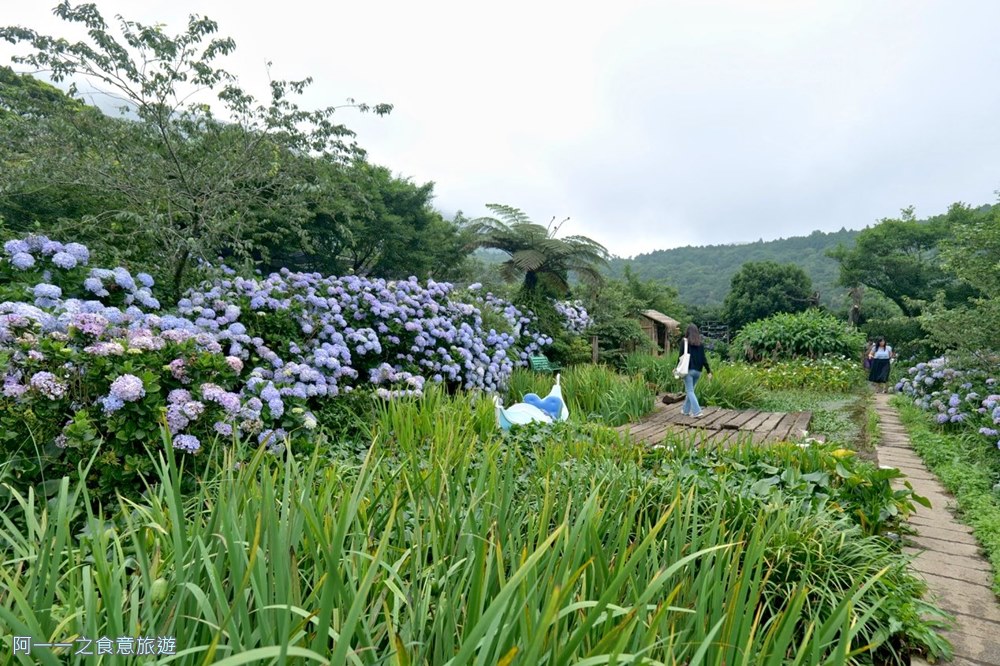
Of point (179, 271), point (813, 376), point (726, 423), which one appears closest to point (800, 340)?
point (813, 376)

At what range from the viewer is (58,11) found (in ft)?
11.9

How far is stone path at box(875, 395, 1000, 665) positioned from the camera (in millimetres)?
1633

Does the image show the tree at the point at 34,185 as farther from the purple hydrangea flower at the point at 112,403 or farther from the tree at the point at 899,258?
the tree at the point at 899,258

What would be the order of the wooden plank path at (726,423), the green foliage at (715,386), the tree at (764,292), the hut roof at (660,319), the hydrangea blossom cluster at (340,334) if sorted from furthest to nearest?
the tree at (764,292), the hut roof at (660,319), the green foliage at (715,386), the wooden plank path at (726,423), the hydrangea blossom cluster at (340,334)

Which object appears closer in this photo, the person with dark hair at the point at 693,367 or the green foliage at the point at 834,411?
the green foliage at the point at 834,411

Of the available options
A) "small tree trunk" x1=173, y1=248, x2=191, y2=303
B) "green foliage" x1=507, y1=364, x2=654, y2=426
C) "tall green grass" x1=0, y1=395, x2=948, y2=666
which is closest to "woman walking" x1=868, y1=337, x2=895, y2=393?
"green foliage" x1=507, y1=364, x2=654, y2=426

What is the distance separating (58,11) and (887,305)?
2986 centimetres

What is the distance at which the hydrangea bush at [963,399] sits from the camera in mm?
4000

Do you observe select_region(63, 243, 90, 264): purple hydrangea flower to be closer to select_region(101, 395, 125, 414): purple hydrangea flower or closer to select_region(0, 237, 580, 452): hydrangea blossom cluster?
select_region(0, 237, 580, 452): hydrangea blossom cluster

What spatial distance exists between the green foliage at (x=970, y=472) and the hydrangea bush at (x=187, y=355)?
10.8ft

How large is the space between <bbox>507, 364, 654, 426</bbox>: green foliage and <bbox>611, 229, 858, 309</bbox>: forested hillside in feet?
96.8

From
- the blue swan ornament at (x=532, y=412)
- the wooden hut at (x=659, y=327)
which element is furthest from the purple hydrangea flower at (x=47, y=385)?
the wooden hut at (x=659, y=327)

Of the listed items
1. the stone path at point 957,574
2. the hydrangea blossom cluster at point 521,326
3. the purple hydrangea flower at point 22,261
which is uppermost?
the purple hydrangea flower at point 22,261

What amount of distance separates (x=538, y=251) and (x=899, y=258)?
1805cm
